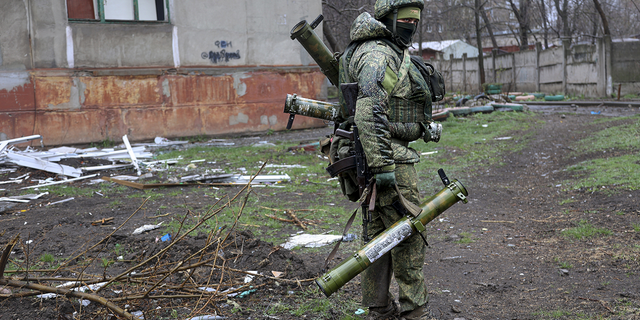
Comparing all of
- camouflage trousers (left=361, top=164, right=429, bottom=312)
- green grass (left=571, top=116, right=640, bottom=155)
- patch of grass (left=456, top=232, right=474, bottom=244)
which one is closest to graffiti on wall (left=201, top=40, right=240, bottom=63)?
green grass (left=571, top=116, right=640, bottom=155)

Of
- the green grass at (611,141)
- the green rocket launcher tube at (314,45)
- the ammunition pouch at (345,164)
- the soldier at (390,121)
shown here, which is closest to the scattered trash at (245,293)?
the soldier at (390,121)

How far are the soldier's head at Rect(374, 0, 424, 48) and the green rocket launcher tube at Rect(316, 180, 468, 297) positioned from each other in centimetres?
103

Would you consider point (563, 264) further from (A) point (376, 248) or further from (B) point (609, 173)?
(B) point (609, 173)

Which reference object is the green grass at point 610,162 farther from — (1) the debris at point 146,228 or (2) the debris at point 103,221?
(2) the debris at point 103,221

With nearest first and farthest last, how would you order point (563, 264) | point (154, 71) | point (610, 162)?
1. point (563, 264)
2. point (610, 162)
3. point (154, 71)

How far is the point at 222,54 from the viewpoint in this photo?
1315 cm

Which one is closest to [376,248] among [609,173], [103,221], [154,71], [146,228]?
[146,228]

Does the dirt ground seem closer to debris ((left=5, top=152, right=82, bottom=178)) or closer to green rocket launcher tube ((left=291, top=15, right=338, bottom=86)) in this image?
debris ((left=5, top=152, right=82, bottom=178))

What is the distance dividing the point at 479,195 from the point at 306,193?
2324 mm

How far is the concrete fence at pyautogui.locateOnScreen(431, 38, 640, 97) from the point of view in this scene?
21.2 m

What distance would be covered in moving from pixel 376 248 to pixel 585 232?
108 inches

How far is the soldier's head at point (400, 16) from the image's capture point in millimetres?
3029

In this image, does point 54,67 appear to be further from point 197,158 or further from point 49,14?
point 197,158

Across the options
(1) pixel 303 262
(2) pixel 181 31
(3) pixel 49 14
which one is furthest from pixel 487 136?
(3) pixel 49 14
